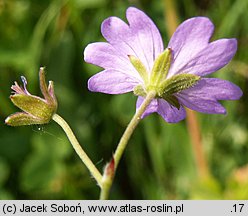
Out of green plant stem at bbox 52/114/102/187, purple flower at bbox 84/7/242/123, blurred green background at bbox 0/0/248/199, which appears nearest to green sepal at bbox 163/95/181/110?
purple flower at bbox 84/7/242/123

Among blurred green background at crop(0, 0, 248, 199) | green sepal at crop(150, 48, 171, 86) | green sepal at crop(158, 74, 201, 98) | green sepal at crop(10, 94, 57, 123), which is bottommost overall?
blurred green background at crop(0, 0, 248, 199)

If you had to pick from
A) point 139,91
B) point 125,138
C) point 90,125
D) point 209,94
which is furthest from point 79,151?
point 90,125

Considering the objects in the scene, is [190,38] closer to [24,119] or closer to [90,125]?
[24,119]

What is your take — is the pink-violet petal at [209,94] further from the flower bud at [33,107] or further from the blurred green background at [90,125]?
the blurred green background at [90,125]

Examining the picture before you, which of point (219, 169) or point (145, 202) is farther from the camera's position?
point (219, 169)

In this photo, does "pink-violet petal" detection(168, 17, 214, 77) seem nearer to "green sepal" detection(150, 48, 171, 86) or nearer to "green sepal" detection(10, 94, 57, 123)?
"green sepal" detection(150, 48, 171, 86)

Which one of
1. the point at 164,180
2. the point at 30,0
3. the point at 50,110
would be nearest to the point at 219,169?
the point at 164,180

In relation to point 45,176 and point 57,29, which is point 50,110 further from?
point 57,29
